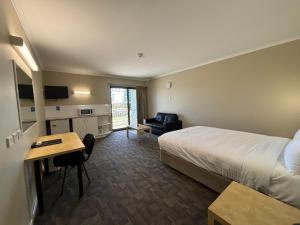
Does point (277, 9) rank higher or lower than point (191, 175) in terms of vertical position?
higher

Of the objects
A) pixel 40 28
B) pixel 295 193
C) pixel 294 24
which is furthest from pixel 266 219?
pixel 40 28

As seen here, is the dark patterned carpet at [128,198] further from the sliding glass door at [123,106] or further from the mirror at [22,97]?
the sliding glass door at [123,106]

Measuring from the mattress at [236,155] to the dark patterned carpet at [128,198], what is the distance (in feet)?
1.56

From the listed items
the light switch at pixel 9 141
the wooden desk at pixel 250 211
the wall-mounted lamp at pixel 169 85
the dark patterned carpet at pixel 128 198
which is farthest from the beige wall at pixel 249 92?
the light switch at pixel 9 141

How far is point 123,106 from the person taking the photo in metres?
6.67

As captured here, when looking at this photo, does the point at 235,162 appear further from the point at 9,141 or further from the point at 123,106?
the point at 123,106

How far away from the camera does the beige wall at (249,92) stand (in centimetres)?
288

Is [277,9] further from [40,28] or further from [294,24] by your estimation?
[40,28]

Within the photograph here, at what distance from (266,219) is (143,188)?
1.63 metres

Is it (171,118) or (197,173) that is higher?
(171,118)

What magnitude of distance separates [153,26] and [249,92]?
2902 millimetres

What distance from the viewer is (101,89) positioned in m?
5.69

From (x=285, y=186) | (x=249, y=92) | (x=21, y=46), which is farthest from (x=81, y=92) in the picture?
(x=285, y=186)

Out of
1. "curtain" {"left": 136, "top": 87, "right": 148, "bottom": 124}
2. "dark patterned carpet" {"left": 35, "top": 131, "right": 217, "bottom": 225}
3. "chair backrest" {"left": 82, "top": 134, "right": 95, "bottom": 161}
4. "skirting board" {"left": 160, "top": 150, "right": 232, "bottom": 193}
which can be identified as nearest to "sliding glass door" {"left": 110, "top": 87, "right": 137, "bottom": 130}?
"curtain" {"left": 136, "top": 87, "right": 148, "bottom": 124}
